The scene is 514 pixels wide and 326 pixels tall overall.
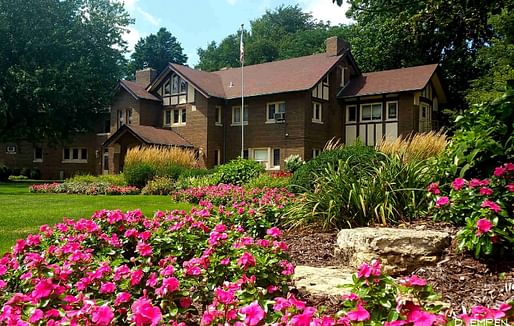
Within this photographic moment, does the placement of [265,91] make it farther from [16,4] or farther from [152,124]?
[16,4]

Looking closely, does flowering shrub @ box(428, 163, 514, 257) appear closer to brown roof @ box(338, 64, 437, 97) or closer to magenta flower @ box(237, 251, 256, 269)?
magenta flower @ box(237, 251, 256, 269)

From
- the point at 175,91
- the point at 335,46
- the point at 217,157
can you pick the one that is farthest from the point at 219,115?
the point at 335,46

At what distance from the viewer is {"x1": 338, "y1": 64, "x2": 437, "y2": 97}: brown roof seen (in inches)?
987

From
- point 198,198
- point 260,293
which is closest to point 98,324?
point 260,293

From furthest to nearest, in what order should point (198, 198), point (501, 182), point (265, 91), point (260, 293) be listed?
point (265, 91)
point (198, 198)
point (501, 182)
point (260, 293)

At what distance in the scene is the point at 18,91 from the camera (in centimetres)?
2952


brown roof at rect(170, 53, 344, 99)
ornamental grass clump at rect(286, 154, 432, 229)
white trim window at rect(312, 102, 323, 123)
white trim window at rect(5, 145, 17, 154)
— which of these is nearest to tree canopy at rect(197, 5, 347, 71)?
brown roof at rect(170, 53, 344, 99)

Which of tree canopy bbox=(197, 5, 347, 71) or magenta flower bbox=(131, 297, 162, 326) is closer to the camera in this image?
magenta flower bbox=(131, 297, 162, 326)

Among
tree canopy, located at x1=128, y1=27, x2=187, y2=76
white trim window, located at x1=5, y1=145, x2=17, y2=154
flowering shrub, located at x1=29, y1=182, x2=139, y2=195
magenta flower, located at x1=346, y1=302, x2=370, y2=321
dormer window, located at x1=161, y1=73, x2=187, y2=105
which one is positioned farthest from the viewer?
tree canopy, located at x1=128, y1=27, x2=187, y2=76

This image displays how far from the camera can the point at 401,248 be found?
158 inches

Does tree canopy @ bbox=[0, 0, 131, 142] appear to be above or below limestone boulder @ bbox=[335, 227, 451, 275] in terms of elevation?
above

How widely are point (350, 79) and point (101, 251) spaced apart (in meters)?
27.1

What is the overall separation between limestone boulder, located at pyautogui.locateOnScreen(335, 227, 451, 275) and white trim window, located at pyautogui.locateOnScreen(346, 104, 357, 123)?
24.3 metres

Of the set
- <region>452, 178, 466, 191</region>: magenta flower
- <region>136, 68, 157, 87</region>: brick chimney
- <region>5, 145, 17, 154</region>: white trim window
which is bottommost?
<region>452, 178, 466, 191</region>: magenta flower
